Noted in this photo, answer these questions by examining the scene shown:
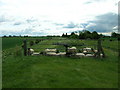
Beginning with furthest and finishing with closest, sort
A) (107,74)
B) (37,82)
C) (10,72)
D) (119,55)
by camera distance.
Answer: (119,55) → (10,72) → (107,74) → (37,82)

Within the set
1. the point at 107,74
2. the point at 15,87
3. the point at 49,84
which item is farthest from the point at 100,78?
the point at 15,87

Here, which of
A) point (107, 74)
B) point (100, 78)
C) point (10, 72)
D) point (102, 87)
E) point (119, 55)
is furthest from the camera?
point (119, 55)

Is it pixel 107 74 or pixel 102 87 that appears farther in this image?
pixel 107 74

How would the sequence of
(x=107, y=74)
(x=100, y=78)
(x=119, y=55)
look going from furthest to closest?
(x=119, y=55)
(x=107, y=74)
(x=100, y=78)

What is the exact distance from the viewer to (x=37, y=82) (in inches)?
180

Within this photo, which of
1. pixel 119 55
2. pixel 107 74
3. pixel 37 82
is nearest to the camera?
pixel 37 82

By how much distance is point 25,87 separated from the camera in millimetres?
4305

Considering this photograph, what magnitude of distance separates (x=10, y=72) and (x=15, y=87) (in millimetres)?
1623

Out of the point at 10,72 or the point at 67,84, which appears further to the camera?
the point at 10,72

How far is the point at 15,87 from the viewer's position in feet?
14.4

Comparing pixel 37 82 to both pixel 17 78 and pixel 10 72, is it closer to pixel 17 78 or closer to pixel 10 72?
pixel 17 78

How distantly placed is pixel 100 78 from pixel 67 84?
125 cm

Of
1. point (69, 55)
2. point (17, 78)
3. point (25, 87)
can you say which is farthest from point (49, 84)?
point (69, 55)

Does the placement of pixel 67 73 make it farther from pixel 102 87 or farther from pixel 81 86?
pixel 102 87
